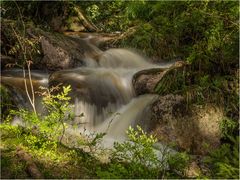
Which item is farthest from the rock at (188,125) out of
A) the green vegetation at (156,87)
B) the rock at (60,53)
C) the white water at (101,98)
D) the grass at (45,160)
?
the rock at (60,53)

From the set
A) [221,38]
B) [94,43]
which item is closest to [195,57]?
[221,38]

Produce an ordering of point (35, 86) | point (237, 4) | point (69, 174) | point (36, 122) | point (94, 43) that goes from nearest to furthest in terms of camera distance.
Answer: point (69, 174)
point (36, 122)
point (237, 4)
point (35, 86)
point (94, 43)

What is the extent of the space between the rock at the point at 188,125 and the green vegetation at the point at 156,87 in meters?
0.16

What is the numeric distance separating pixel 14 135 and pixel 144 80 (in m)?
4.32

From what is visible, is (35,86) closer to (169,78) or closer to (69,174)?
(169,78)

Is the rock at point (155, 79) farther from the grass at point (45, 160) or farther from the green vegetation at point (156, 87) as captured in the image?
the grass at point (45, 160)

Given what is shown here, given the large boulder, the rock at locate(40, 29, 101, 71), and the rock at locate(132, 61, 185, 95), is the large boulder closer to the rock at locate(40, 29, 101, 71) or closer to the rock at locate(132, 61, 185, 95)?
the rock at locate(40, 29, 101, 71)

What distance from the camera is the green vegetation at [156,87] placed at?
4.06 meters

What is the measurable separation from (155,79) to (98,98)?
1.49 m

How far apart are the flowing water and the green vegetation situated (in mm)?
294

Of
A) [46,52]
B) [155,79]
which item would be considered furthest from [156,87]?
[46,52]

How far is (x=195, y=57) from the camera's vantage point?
7512mm

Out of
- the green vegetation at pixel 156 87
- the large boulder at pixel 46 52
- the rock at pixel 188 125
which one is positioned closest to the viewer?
the green vegetation at pixel 156 87

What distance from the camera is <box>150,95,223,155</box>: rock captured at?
6922 millimetres
